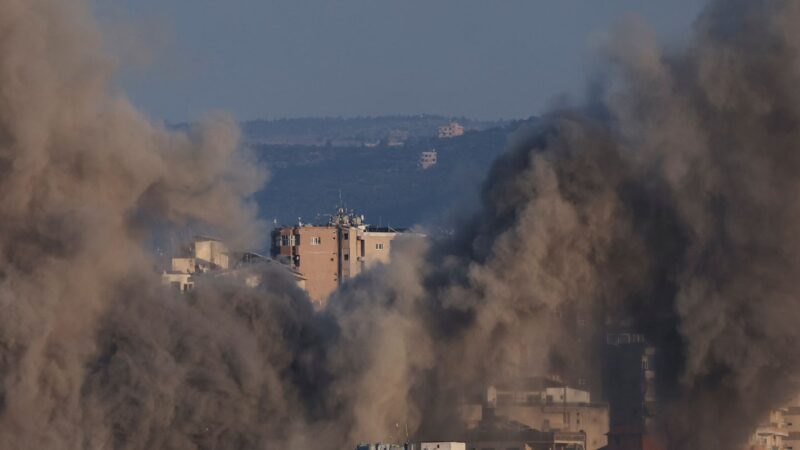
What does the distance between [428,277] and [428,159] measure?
118503 mm

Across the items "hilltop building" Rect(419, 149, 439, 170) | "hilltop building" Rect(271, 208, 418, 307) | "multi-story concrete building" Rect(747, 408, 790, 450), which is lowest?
"multi-story concrete building" Rect(747, 408, 790, 450)

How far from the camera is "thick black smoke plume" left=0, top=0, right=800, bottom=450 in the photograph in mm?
A: 52594

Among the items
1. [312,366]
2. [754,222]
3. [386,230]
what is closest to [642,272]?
[754,222]

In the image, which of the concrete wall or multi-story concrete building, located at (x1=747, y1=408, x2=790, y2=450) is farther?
the concrete wall

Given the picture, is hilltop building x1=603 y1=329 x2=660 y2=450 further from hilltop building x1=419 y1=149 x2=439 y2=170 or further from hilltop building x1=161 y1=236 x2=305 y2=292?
hilltop building x1=419 y1=149 x2=439 y2=170

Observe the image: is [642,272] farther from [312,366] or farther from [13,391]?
[13,391]

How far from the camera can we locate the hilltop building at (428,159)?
6806 inches

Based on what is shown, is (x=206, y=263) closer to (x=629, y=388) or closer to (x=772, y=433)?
(x=629, y=388)

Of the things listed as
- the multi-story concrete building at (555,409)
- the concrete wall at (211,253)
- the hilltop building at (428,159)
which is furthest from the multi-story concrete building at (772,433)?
the hilltop building at (428,159)

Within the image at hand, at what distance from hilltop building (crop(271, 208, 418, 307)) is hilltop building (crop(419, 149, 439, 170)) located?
88.6 m

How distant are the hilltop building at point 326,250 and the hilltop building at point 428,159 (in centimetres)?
8864

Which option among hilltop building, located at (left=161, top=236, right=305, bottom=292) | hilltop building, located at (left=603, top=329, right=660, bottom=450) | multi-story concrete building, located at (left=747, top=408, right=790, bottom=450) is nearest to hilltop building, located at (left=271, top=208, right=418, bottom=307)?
hilltop building, located at (left=161, top=236, right=305, bottom=292)

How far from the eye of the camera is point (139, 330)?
2136 inches

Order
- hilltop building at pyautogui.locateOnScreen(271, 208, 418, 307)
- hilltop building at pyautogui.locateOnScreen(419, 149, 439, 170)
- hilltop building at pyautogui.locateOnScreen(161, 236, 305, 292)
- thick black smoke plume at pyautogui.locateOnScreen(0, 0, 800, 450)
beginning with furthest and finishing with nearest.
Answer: hilltop building at pyautogui.locateOnScreen(419, 149, 439, 170), hilltop building at pyautogui.locateOnScreen(271, 208, 418, 307), hilltop building at pyautogui.locateOnScreen(161, 236, 305, 292), thick black smoke plume at pyautogui.locateOnScreen(0, 0, 800, 450)
